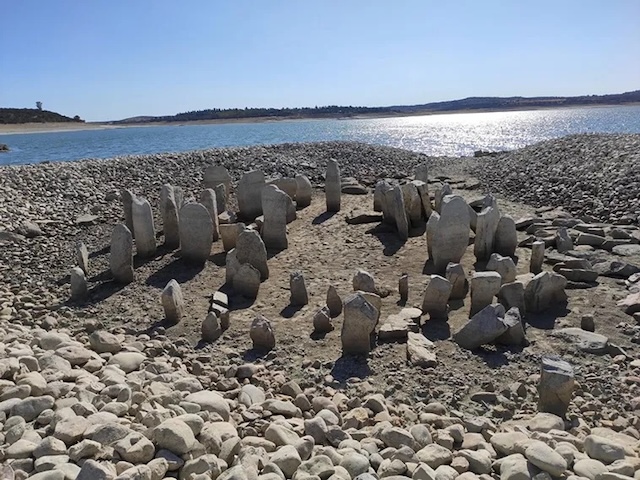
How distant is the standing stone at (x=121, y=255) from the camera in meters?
8.16

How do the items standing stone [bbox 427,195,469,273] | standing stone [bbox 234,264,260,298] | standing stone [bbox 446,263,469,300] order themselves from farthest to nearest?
1. standing stone [bbox 427,195,469,273]
2. standing stone [bbox 234,264,260,298]
3. standing stone [bbox 446,263,469,300]

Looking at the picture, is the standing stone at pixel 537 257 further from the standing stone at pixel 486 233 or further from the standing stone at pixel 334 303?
the standing stone at pixel 334 303

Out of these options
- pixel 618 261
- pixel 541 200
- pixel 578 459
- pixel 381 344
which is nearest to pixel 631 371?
pixel 578 459

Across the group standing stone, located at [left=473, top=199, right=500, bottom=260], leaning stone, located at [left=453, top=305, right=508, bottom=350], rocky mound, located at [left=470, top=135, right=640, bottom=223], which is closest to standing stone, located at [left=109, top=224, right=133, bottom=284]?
leaning stone, located at [left=453, top=305, right=508, bottom=350]

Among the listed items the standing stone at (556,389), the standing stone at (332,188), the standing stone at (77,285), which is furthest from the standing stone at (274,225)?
the standing stone at (556,389)

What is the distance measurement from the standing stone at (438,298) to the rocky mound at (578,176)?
20.6 ft

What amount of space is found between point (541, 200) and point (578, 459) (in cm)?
1078

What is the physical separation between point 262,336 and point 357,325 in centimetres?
112

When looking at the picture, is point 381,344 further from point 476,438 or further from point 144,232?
point 144,232

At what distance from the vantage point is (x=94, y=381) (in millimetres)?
4547

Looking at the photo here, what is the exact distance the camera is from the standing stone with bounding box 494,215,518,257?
8.70 m

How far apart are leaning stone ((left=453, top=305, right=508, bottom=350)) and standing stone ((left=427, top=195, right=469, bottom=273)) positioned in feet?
8.22

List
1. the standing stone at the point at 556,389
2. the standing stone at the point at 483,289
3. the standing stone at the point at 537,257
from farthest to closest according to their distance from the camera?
the standing stone at the point at 537,257
the standing stone at the point at 483,289
the standing stone at the point at 556,389

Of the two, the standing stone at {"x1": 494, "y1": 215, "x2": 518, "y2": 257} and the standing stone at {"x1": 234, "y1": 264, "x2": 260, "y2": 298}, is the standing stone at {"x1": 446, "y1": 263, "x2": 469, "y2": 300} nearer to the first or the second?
the standing stone at {"x1": 494, "y1": 215, "x2": 518, "y2": 257}
